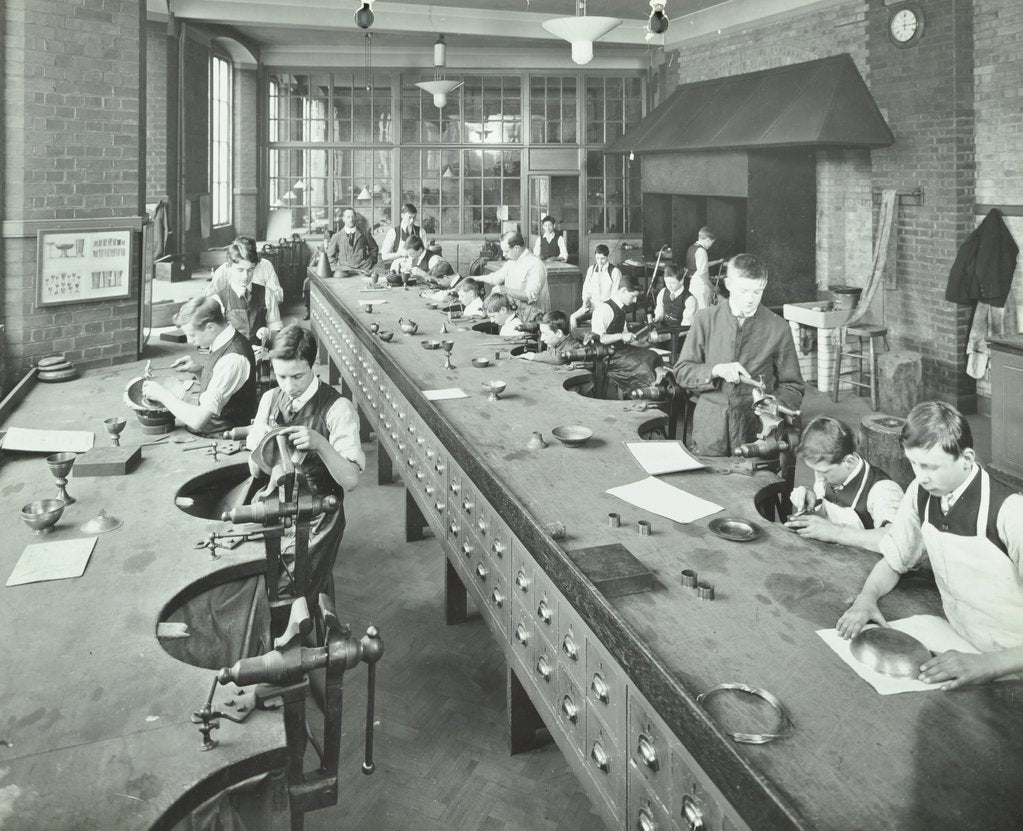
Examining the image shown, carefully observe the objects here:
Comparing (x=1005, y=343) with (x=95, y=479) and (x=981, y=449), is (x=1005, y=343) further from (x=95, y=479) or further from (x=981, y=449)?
(x=95, y=479)

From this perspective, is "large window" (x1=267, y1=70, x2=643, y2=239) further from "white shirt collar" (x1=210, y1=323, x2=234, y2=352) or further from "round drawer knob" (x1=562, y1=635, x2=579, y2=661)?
"round drawer knob" (x1=562, y1=635, x2=579, y2=661)

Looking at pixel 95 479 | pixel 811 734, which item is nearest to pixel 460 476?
pixel 95 479

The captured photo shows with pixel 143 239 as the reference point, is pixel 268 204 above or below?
above

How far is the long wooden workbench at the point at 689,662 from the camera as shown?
163cm

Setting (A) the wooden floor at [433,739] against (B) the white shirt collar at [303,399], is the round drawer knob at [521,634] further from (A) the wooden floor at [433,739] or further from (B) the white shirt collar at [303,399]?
(B) the white shirt collar at [303,399]

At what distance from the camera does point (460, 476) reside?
3.88 m

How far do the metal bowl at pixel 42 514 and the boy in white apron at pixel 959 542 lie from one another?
9.13ft

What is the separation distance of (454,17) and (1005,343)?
958 centimetres

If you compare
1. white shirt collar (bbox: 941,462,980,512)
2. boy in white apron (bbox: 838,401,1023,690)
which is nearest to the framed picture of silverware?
boy in white apron (bbox: 838,401,1023,690)

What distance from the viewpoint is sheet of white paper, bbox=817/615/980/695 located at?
191 centimetres

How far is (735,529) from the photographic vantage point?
2785 millimetres

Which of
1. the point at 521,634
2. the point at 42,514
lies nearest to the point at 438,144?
the point at 42,514

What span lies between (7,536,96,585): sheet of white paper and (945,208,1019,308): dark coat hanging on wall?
25.7 feet

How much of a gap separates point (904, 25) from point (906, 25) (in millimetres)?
21
